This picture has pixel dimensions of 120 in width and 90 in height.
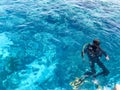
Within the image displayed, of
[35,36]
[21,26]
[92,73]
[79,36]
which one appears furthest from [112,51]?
[21,26]

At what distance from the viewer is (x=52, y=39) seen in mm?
18703

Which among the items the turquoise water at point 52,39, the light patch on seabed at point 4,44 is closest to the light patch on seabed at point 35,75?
the turquoise water at point 52,39

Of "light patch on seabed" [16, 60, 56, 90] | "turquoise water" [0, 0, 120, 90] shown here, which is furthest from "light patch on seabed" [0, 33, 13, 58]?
"light patch on seabed" [16, 60, 56, 90]

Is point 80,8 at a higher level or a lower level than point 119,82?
higher

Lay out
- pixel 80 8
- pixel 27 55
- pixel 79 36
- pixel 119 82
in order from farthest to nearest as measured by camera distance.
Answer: pixel 80 8, pixel 79 36, pixel 27 55, pixel 119 82

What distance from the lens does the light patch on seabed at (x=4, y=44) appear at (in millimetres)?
16595

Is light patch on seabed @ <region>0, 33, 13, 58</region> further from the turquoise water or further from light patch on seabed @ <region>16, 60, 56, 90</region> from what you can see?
light patch on seabed @ <region>16, 60, 56, 90</region>

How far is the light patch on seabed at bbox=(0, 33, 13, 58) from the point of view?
16595 millimetres

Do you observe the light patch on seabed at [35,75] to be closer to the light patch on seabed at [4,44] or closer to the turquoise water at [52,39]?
the turquoise water at [52,39]

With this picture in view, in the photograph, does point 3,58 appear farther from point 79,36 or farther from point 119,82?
point 119,82

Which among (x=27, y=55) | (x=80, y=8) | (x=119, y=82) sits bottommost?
(x=119, y=82)

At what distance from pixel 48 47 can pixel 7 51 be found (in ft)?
9.95

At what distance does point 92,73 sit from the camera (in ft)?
45.8

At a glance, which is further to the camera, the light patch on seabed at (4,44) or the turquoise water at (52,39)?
the light patch on seabed at (4,44)
